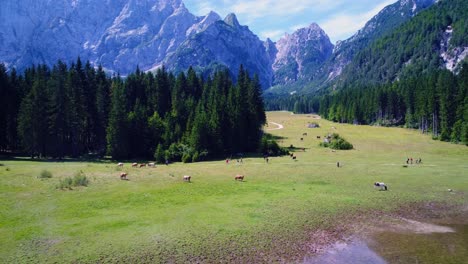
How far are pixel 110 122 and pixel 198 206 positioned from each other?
57.0m

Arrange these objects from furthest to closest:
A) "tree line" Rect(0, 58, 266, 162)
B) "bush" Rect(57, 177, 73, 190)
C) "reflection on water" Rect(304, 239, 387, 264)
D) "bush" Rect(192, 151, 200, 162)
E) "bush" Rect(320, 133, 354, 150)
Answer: "bush" Rect(320, 133, 354, 150), "tree line" Rect(0, 58, 266, 162), "bush" Rect(192, 151, 200, 162), "bush" Rect(57, 177, 73, 190), "reflection on water" Rect(304, 239, 387, 264)

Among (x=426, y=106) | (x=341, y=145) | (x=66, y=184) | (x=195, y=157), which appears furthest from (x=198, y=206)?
(x=426, y=106)

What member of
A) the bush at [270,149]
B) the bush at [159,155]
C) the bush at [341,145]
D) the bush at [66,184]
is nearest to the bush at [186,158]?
the bush at [159,155]

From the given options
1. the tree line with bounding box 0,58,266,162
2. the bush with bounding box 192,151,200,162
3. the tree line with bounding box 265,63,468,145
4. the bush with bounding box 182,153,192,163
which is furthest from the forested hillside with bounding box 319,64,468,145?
the bush with bounding box 182,153,192,163

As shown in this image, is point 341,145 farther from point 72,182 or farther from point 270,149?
point 72,182

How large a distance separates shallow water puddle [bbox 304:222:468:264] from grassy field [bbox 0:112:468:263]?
401 centimetres

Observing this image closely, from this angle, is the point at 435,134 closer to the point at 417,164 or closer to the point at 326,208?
the point at 417,164

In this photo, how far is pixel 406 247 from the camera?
1141 inches

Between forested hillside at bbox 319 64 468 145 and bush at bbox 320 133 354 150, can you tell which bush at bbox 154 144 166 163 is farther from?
forested hillside at bbox 319 64 468 145

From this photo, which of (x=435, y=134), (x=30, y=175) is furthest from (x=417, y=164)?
(x=30, y=175)

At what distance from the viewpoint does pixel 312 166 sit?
70.2 metres

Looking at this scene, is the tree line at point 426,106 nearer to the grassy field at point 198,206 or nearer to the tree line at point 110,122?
the grassy field at point 198,206

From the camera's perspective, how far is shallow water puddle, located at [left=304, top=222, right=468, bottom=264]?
26656mm

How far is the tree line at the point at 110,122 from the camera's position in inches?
3408
